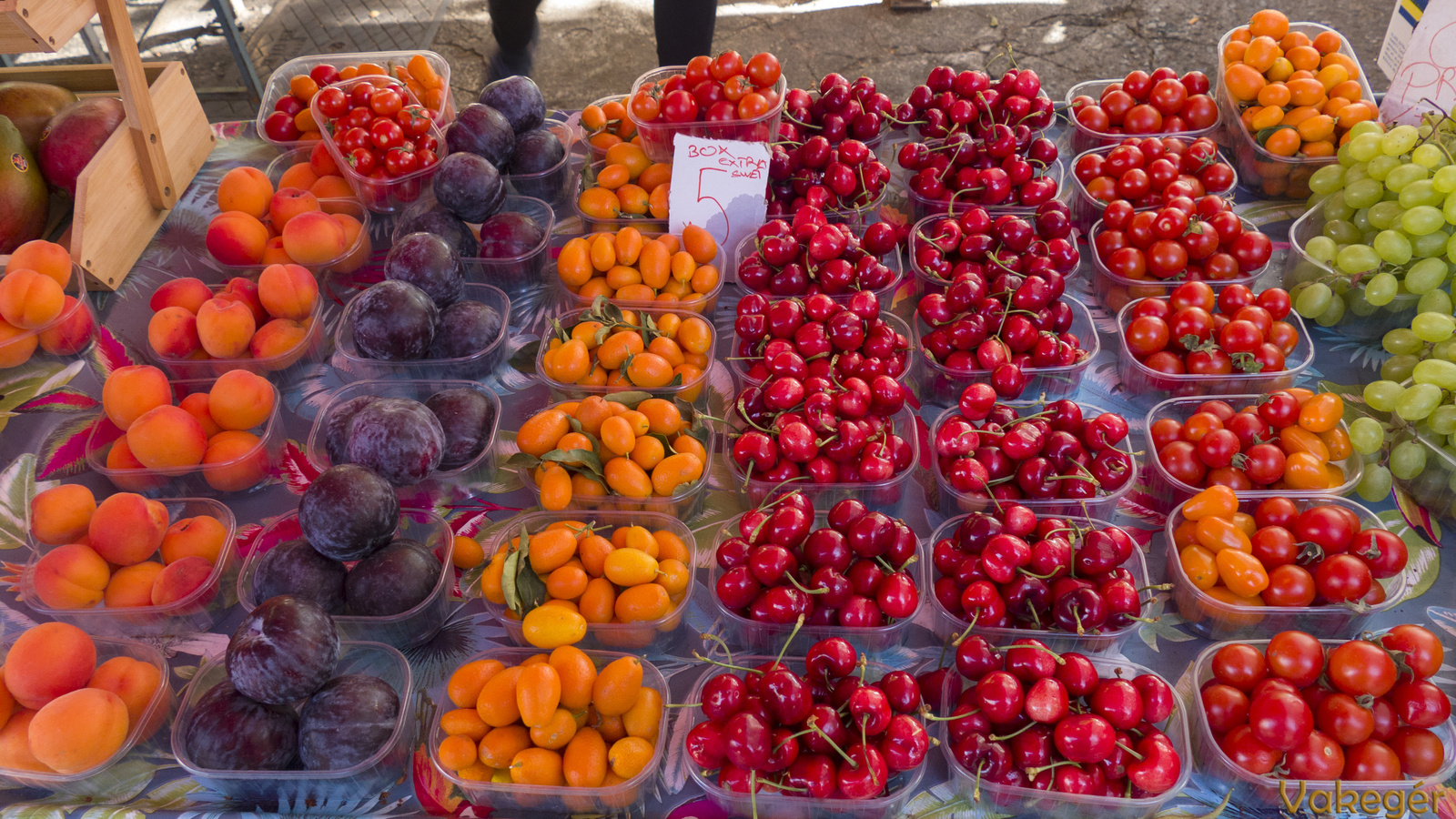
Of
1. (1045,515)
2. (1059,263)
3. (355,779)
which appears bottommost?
(355,779)

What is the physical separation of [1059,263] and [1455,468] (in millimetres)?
690

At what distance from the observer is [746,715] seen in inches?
40.2

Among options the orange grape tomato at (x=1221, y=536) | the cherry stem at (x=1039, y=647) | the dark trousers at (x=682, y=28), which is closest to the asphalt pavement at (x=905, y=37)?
the dark trousers at (x=682, y=28)

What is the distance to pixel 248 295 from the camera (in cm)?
165

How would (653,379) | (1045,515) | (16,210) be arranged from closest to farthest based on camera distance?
(1045,515), (653,379), (16,210)

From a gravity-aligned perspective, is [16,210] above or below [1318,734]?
above

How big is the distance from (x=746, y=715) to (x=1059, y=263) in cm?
109

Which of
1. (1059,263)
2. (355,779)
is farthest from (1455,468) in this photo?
(355,779)

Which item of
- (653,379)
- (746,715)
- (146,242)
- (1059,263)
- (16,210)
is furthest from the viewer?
Answer: (146,242)

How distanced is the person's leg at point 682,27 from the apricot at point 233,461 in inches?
89.8

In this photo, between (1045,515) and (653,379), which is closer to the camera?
(1045,515)

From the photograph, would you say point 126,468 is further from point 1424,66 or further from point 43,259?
point 1424,66

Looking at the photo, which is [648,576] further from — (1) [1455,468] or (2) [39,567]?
(1) [1455,468]

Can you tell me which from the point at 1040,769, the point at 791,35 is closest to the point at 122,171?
the point at 1040,769
